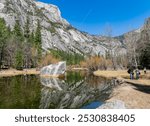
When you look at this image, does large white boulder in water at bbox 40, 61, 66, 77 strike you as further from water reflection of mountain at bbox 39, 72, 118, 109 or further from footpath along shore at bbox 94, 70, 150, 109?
footpath along shore at bbox 94, 70, 150, 109

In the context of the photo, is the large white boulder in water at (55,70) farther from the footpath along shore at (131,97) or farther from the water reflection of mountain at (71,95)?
the footpath along shore at (131,97)

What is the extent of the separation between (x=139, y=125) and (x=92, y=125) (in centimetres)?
221

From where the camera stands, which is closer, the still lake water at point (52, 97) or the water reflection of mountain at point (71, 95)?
the still lake water at point (52, 97)

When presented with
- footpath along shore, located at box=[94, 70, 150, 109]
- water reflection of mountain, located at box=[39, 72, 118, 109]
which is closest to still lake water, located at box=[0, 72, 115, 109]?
water reflection of mountain, located at box=[39, 72, 118, 109]

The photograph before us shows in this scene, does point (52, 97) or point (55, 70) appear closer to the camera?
point (52, 97)

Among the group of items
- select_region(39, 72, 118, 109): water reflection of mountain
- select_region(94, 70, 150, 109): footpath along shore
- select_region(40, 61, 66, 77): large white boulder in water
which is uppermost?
select_region(40, 61, 66, 77): large white boulder in water

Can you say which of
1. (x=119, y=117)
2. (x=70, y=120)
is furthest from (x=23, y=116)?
(x=119, y=117)

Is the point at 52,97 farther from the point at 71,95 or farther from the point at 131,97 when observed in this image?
the point at 131,97

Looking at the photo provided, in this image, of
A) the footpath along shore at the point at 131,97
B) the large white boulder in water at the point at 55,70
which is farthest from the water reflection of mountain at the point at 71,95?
the large white boulder in water at the point at 55,70

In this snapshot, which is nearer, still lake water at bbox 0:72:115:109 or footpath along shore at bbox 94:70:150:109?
footpath along shore at bbox 94:70:150:109

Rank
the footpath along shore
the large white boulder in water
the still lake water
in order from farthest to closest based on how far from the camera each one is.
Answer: the large white boulder in water < the still lake water < the footpath along shore

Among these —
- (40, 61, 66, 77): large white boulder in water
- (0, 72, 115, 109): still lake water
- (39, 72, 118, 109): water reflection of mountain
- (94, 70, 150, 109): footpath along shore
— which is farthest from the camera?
(40, 61, 66, 77): large white boulder in water

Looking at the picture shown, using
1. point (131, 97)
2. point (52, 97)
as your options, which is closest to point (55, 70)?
point (52, 97)

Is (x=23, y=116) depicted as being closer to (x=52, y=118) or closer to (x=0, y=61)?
(x=52, y=118)
